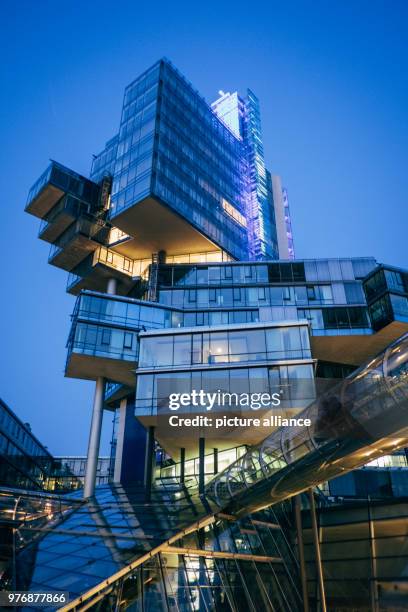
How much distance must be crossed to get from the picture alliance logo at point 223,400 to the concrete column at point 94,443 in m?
12.6

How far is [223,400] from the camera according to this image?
126 feet

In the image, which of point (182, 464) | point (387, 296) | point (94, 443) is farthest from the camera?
point (387, 296)

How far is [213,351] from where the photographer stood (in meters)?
41.5

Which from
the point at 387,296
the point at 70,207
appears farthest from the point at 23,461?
the point at 387,296

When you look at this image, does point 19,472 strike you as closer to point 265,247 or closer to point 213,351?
point 213,351

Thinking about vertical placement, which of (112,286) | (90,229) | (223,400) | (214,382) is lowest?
(223,400)

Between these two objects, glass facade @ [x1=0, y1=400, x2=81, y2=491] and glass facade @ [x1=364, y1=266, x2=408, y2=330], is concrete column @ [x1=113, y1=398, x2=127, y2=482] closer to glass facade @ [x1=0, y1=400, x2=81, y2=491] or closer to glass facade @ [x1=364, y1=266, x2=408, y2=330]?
glass facade @ [x1=0, y1=400, x2=81, y2=491]

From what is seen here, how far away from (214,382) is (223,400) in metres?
1.94

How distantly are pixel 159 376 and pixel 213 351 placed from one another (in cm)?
525

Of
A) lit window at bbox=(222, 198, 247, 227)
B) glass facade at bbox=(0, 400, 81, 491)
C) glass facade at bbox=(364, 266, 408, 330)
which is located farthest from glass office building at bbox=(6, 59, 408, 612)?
glass facade at bbox=(0, 400, 81, 491)

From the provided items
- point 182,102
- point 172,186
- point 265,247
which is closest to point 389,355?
point 172,186

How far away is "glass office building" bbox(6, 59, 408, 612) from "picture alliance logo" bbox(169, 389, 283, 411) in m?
0.26

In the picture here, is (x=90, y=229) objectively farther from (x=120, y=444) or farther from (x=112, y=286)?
(x=120, y=444)

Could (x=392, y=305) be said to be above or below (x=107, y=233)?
below
